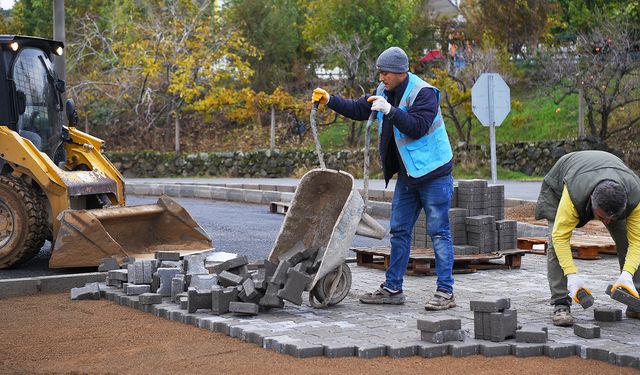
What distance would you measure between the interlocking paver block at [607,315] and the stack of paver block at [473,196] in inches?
129

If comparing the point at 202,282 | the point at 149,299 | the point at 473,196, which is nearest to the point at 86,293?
the point at 149,299

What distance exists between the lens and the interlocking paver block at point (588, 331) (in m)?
6.12

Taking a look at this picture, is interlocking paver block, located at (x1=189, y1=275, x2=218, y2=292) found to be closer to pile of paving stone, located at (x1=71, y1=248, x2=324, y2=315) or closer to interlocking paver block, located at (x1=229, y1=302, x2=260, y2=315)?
pile of paving stone, located at (x1=71, y1=248, x2=324, y2=315)

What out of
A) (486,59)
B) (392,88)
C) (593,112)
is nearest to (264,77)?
(486,59)

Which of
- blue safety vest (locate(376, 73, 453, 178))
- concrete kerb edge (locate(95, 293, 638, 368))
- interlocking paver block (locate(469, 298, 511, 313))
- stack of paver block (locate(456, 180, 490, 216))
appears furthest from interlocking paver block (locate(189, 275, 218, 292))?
stack of paver block (locate(456, 180, 490, 216))

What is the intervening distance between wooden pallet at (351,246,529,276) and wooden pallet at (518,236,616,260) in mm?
789

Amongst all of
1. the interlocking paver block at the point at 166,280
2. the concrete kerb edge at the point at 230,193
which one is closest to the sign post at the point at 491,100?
the concrete kerb edge at the point at 230,193

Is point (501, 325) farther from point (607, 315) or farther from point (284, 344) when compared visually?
point (284, 344)

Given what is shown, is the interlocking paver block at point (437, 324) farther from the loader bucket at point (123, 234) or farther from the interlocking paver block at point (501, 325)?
the loader bucket at point (123, 234)

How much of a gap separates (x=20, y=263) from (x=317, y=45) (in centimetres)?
2183

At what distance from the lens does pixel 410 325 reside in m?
6.66

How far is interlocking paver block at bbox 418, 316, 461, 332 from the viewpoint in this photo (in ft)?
19.4

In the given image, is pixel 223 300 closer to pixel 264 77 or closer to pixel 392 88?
pixel 392 88

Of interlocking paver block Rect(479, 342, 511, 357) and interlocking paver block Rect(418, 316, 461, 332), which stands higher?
interlocking paver block Rect(418, 316, 461, 332)
